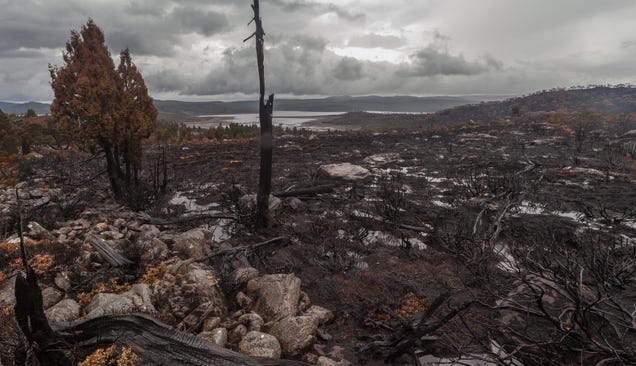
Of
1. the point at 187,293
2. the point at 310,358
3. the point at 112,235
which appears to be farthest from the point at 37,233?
the point at 310,358

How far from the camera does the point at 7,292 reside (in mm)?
5195

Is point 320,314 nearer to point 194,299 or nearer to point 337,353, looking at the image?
point 337,353

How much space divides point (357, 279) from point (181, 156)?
24563 millimetres

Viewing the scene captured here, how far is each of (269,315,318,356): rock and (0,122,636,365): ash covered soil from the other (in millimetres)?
35

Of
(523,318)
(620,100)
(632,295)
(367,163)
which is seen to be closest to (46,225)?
(523,318)

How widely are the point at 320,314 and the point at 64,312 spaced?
4075mm

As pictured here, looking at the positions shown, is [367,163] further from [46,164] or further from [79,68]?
[46,164]

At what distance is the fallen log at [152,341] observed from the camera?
152 inches

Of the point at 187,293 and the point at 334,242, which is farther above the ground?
the point at 187,293

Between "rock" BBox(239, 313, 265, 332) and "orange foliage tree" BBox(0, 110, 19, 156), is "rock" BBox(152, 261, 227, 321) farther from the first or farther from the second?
"orange foliage tree" BBox(0, 110, 19, 156)

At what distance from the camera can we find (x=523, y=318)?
550 cm

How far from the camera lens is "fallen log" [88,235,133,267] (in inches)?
263

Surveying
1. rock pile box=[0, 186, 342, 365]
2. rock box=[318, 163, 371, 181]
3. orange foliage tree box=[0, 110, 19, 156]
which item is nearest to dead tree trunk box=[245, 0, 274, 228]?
rock pile box=[0, 186, 342, 365]

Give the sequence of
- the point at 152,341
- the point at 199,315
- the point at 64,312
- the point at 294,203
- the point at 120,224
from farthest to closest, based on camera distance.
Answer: the point at 294,203 → the point at 120,224 → the point at 199,315 → the point at 64,312 → the point at 152,341
